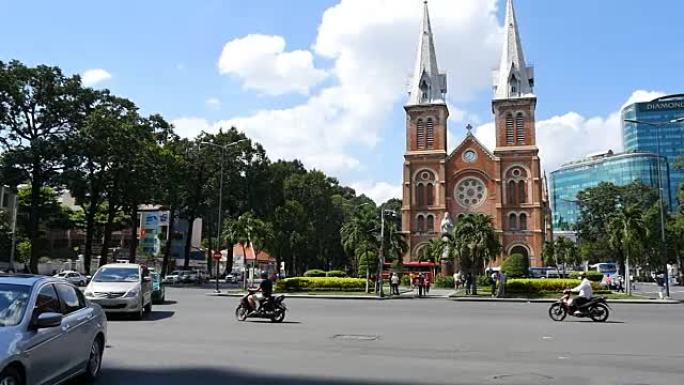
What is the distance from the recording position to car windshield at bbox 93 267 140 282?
57.0 ft

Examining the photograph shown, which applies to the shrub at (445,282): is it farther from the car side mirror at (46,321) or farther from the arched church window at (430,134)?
the car side mirror at (46,321)

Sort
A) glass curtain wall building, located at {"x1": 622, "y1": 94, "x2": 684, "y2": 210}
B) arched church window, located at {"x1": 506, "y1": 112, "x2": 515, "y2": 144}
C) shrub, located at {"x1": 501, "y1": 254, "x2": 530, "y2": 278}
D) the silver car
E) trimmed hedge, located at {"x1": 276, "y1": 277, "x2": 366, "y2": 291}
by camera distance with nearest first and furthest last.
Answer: the silver car < trimmed hedge, located at {"x1": 276, "y1": 277, "x2": 366, "y2": 291} < shrub, located at {"x1": 501, "y1": 254, "x2": 530, "y2": 278} < arched church window, located at {"x1": 506, "y1": 112, "x2": 515, "y2": 144} < glass curtain wall building, located at {"x1": 622, "y1": 94, "x2": 684, "y2": 210}

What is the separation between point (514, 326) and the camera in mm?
16281

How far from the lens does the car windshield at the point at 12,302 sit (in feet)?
19.5

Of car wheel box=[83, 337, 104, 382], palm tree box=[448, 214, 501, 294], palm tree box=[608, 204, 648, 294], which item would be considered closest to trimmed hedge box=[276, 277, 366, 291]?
palm tree box=[448, 214, 501, 294]

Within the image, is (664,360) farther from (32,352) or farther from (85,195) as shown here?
(85,195)

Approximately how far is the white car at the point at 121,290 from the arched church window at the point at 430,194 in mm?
59888

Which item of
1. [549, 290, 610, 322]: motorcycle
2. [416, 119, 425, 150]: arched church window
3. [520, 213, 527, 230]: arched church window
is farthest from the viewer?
[416, 119, 425, 150]: arched church window

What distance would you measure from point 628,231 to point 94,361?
118ft

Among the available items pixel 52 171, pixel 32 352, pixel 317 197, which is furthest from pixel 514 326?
pixel 317 197

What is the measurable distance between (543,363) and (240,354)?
5.08 metres

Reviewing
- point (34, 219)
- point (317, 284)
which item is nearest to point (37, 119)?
point (34, 219)

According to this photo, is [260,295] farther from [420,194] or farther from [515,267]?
[420,194]

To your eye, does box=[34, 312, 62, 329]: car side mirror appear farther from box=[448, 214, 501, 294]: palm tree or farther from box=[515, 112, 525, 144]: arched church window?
box=[515, 112, 525, 144]: arched church window
